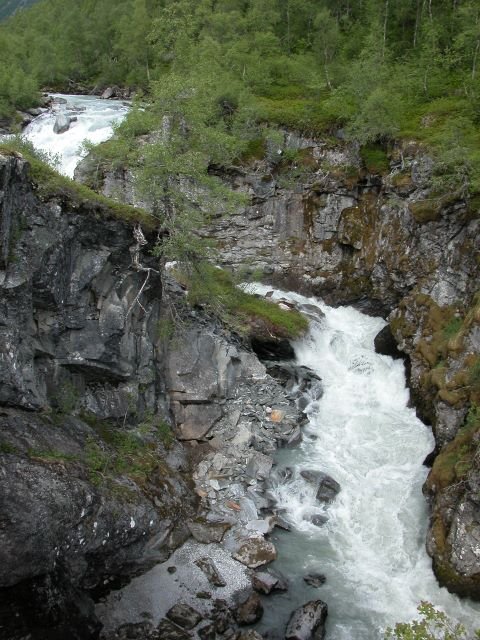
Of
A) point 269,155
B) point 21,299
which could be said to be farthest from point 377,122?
point 21,299

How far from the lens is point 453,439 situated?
1819 centimetres

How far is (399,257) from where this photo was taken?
1107 inches

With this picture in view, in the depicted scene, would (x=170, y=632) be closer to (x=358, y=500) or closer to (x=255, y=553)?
(x=255, y=553)

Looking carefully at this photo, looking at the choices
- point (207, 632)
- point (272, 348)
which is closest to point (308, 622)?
point (207, 632)

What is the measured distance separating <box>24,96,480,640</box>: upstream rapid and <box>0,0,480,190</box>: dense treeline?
1050cm

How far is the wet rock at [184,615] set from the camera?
13148mm

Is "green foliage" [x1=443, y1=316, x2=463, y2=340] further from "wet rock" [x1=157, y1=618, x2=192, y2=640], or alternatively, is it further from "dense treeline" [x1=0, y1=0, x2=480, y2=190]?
"wet rock" [x1=157, y1=618, x2=192, y2=640]

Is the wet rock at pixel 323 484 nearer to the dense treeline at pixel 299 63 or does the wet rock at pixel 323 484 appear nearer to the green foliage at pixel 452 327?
the green foliage at pixel 452 327

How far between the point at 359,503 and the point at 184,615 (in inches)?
296

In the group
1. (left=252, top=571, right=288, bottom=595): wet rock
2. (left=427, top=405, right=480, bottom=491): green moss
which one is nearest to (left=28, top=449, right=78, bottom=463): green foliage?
(left=252, top=571, right=288, bottom=595): wet rock

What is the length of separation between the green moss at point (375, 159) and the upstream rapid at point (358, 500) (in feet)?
30.9

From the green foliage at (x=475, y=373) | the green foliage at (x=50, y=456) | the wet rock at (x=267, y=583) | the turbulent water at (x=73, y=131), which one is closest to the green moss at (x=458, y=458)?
the green foliage at (x=475, y=373)

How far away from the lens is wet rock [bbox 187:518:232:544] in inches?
631

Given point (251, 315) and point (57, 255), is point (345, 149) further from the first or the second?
point (57, 255)
